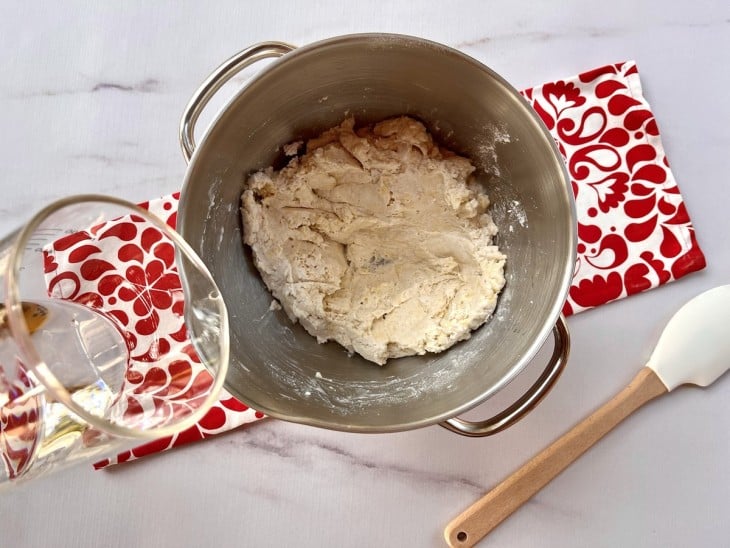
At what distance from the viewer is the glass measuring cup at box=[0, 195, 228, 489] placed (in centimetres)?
89

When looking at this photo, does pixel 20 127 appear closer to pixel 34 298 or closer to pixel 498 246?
pixel 34 298

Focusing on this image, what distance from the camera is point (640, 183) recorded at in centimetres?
136

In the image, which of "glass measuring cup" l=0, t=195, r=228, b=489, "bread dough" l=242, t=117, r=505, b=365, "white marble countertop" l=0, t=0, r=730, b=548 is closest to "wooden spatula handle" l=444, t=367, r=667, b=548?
"white marble countertop" l=0, t=0, r=730, b=548

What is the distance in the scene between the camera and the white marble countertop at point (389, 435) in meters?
1.31

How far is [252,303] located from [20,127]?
0.65 m

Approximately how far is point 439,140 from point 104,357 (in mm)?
729

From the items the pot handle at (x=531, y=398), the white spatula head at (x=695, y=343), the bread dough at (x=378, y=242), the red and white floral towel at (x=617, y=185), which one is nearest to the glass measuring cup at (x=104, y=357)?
the bread dough at (x=378, y=242)

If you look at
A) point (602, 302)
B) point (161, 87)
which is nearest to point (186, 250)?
point (161, 87)

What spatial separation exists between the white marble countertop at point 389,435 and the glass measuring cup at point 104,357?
1.03 ft

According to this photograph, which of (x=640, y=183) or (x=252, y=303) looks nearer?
(x=252, y=303)

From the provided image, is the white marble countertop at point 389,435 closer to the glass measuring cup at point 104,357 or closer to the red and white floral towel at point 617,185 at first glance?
the red and white floral towel at point 617,185

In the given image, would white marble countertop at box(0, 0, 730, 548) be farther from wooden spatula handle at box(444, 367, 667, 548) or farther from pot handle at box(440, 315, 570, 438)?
pot handle at box(440, 315, 570, 438)

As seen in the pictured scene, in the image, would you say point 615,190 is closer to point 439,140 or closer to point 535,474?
point 439,140

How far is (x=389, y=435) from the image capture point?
1330mm
